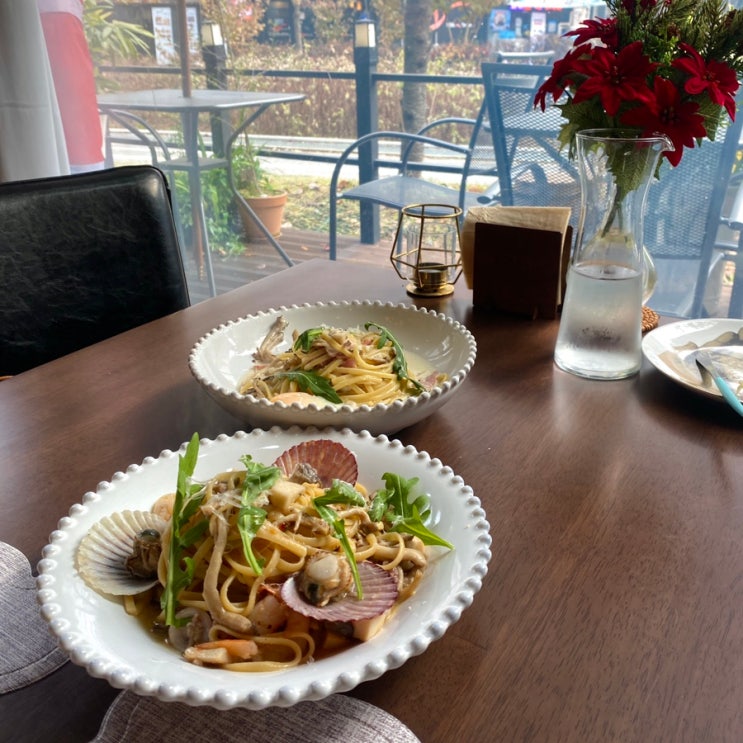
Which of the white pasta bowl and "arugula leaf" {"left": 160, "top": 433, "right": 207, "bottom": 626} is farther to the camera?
the white pasta bowl

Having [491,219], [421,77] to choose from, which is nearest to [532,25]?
[421,77]

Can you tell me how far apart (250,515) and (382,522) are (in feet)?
0.42

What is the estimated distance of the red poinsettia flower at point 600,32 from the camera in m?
1.02

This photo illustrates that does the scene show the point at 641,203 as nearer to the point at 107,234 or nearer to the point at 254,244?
the point at 107,234

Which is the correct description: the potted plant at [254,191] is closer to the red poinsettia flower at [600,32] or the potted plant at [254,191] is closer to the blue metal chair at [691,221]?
the blue metal chair at [691,221]

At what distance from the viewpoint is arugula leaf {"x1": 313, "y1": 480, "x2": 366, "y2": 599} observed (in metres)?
0.56

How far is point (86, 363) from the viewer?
113cm

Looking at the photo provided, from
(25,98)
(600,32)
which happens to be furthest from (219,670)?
(25,98)

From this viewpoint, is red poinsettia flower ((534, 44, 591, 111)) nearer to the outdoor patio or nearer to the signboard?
the outdoor patio

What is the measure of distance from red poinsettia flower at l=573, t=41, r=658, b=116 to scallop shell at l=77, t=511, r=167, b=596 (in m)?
0.74

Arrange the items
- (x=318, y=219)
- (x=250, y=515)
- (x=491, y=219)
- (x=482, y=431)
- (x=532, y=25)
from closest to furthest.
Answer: (x=250, y=515), (x=482, y=431), (x=491, y=219), (x=532, y=25), (x=318, y=219)

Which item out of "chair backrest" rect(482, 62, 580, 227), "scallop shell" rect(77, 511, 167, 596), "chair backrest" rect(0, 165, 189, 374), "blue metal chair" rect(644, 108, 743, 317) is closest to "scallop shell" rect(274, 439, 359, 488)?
"scallop shell" rect(77, 511, 167, 596)

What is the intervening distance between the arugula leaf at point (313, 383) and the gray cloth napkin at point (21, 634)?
0.40 metres

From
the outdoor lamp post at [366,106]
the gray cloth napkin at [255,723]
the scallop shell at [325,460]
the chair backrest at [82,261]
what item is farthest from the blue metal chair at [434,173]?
the gray cloth napkin at [255,723]
